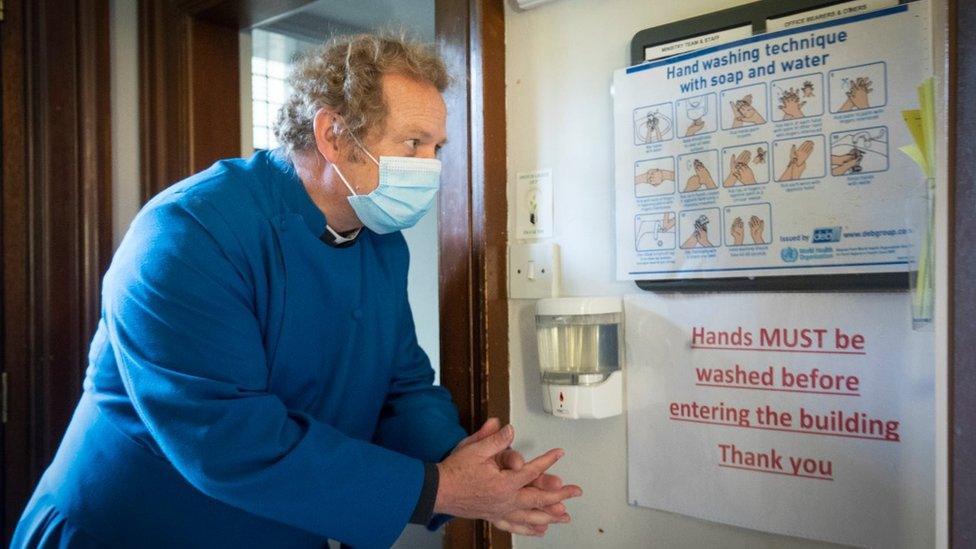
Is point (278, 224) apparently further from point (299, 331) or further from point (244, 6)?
point (244, 6)

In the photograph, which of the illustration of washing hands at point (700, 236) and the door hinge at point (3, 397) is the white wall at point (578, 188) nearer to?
the illustration of washing hands at point (700, 236)

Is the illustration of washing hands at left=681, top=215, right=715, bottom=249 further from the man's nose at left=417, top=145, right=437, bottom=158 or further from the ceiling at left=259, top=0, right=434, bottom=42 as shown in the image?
the ceiling at left=259, top=0, right=434, bottom=42

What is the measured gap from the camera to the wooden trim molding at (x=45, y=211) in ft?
5.39

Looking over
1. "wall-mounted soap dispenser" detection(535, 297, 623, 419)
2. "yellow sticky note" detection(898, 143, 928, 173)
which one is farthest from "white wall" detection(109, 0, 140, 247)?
"yellow sticky note" detection(898, 143, 928, 173)

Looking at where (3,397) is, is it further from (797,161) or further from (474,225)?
(797,161)

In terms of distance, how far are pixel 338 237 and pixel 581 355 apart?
0.41 meters

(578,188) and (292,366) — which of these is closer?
(292,366)

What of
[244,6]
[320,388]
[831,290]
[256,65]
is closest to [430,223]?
[256,65]

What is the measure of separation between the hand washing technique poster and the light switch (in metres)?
0.12

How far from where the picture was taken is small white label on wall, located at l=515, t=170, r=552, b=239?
121 centimetres

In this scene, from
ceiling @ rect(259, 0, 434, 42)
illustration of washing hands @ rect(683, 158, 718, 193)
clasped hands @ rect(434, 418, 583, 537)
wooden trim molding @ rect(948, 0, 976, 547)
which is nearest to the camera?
wooden trim molding @ rect(948, 0, 976, 547)

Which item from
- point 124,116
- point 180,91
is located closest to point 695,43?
point 180,91

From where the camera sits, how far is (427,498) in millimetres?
901

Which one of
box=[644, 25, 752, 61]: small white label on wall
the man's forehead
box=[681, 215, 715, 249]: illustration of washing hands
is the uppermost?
box=[644, 25, 752, 61]: small white label on wall
